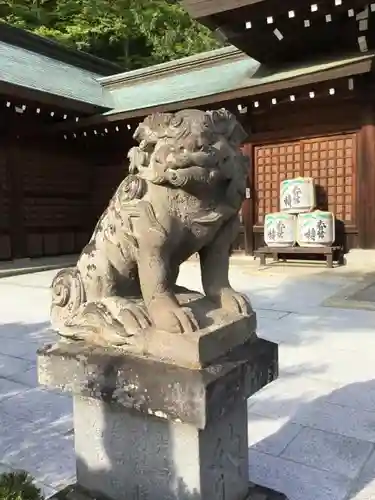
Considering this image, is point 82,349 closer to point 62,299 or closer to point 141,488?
point 62,299

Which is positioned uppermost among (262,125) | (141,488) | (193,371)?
(262,125)

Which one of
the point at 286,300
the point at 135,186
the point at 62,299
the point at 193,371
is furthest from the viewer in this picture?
the point at 286,300

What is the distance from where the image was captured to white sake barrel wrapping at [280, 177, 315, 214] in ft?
28.2

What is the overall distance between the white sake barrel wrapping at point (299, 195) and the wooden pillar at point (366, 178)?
895 millimetres

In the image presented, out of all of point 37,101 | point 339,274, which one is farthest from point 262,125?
point 37,101

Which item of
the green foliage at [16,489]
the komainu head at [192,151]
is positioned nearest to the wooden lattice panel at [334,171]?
the komainu head at [192,151]

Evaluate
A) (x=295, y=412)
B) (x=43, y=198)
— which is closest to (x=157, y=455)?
(x=295, y=412)

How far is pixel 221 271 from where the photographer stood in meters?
1.73

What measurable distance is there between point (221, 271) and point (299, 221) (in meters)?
7.08

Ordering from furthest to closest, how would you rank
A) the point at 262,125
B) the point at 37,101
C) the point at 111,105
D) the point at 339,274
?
the point at 111,105 < the point at 262,125 < the point at 37,101 < the point at 339,274

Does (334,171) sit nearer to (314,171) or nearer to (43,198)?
(314,171)

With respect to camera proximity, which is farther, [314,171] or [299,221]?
[314,171]

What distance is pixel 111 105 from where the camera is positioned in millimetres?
11547

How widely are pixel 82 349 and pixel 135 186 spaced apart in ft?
1.99
